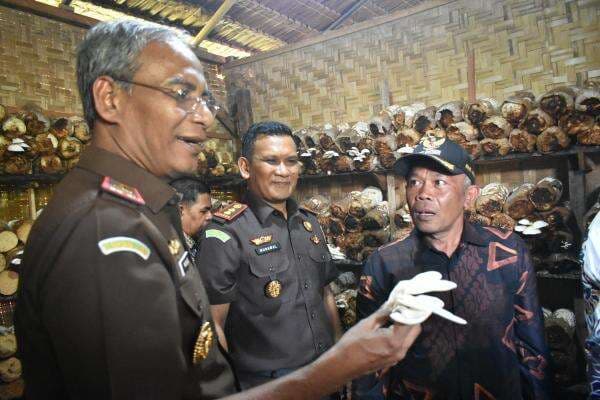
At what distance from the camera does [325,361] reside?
1.05m

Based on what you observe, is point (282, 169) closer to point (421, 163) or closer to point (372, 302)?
point (421, 163)

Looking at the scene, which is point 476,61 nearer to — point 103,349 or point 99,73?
point 99,73

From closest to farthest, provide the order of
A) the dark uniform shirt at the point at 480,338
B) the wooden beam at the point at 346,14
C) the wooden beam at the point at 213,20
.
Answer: the dark uniform shirt at the point at 480,338, the wooden beam at the point at 213,20, the wooden beam at the point at 346,14

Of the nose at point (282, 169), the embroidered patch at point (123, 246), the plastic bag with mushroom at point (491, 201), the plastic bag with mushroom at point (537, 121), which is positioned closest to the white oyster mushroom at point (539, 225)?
the plastic bag with mushroom at point (491, 201)

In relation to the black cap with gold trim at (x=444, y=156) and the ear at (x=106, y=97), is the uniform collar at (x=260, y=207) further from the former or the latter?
the ear at (x=106, y=97)

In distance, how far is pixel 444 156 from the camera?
2.35 meters

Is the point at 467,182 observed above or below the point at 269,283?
above

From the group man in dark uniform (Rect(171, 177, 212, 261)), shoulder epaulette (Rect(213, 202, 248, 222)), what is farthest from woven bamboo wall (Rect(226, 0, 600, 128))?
shoulder epaulette (Rect(213, 202, 248, 222))

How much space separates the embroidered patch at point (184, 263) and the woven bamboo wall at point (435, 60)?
4727mm

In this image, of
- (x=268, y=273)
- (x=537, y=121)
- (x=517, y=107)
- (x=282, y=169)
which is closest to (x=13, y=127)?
(x=282, y=169)

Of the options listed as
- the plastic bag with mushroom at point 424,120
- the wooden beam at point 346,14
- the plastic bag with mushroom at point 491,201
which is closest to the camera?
the plastic bag with mushroom at point 491,201

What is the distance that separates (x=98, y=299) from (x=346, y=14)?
657 cm

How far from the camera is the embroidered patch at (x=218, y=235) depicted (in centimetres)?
268

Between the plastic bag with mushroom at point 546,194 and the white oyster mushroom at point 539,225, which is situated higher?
the plastic bag with mushroom at point 546,194
